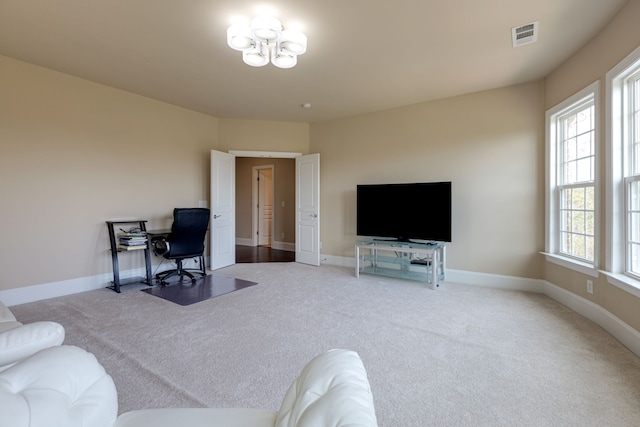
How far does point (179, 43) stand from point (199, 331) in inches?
106

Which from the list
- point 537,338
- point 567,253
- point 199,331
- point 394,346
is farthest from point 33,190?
point 567,253

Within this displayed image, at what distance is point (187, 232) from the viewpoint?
13.0ft

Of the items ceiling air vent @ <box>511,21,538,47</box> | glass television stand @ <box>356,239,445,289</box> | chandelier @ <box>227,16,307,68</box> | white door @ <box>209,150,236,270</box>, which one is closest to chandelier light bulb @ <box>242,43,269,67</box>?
chandelier @ <box>227,16,307,68</box>

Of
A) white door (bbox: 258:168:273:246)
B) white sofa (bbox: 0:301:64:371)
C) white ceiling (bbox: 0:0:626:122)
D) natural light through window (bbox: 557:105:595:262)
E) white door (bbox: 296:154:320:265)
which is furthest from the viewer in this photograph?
white door (bbox: 258:168:273:246)

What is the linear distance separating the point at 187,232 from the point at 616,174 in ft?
15.1

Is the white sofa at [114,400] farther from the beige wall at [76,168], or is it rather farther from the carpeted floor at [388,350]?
the beige wall at [76,168]

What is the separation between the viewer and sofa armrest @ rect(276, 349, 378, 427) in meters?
0.64

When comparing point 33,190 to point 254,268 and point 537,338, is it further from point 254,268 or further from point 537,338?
point 537,338

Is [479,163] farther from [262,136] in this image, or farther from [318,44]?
[262,136]

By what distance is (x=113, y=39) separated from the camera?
2748 mm

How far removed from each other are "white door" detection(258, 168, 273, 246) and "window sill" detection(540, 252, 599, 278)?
19.0 feet

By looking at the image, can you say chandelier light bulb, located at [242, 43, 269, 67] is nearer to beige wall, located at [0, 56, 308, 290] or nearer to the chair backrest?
the chair backrest

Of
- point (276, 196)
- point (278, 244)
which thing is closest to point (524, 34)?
point (276, 196)

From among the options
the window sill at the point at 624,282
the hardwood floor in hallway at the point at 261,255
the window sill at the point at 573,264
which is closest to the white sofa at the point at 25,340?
the window sill at the point at 624,282
